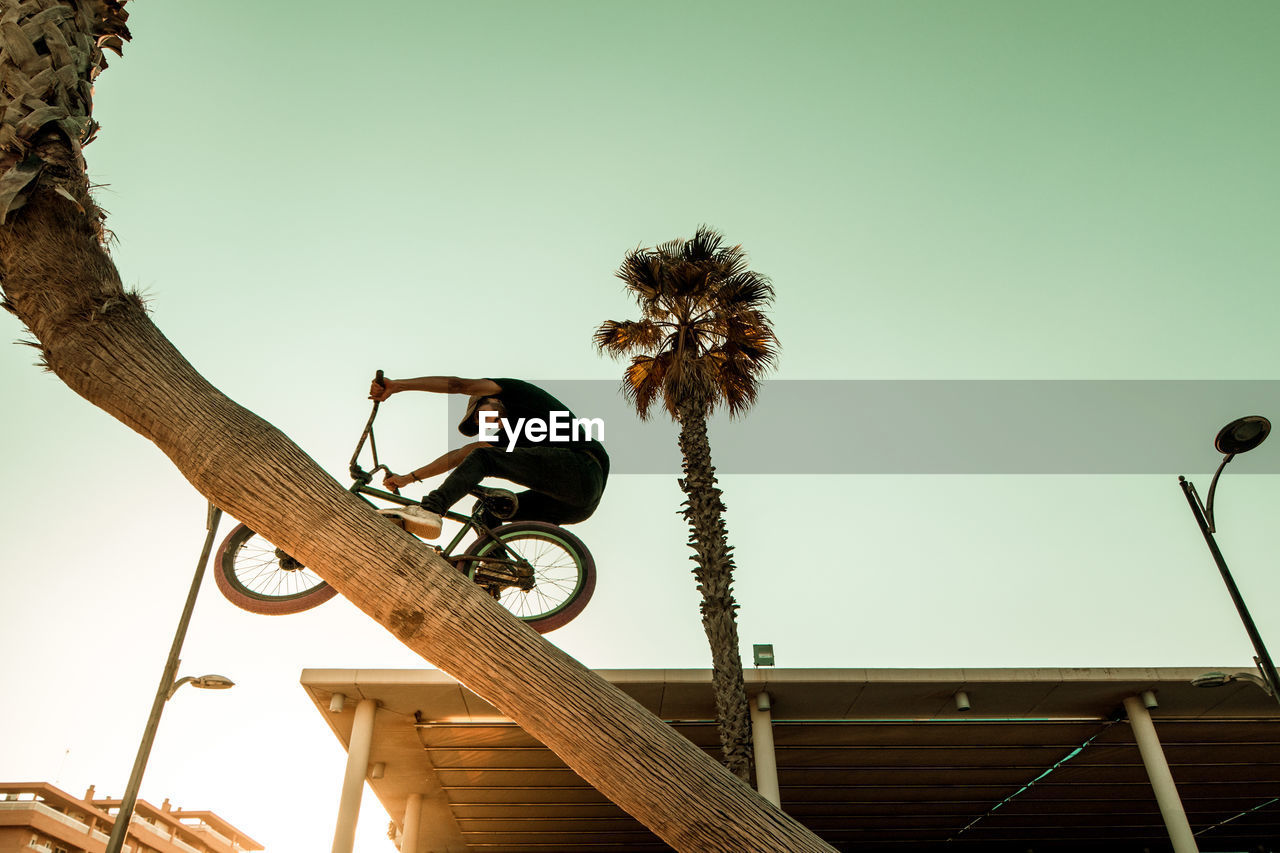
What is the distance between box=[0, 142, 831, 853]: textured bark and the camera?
6.75ft

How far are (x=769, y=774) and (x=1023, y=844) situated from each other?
14.8 metres

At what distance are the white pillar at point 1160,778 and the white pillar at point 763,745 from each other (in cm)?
603

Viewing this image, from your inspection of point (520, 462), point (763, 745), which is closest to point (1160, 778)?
point (763, 745)

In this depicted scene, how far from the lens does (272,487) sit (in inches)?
95.4

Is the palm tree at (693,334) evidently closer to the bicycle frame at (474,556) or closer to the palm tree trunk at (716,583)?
the palm tree trunk at (716,583)

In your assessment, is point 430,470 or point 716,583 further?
point 716,583

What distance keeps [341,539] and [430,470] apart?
12.8 feet

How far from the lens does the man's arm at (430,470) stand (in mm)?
6074

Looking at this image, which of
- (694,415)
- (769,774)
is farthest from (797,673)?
(694,415)

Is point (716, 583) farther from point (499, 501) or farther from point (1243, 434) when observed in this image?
point (1243, 434)

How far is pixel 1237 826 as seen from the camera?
2214 centimetres

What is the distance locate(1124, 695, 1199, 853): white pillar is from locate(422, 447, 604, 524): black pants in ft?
40.5

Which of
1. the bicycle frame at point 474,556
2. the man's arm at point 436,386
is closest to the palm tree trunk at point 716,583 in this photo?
the bicycle frame at point 474,556

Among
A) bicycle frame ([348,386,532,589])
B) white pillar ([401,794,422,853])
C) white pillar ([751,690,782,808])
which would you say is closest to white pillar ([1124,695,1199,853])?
white pillar ([751,690,782,808])
